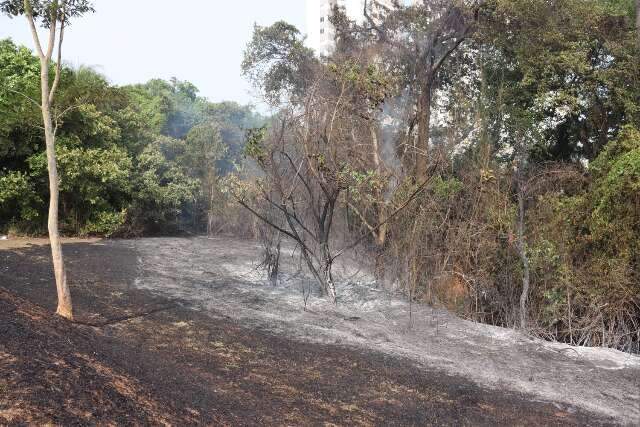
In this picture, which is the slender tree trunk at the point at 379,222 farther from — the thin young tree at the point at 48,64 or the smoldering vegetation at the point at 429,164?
the thin young tree at the point at 48,64

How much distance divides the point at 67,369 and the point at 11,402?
77cm

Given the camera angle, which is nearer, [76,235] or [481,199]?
[481,199]

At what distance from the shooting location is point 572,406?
19.9 feet

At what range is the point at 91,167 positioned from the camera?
55.7 ft

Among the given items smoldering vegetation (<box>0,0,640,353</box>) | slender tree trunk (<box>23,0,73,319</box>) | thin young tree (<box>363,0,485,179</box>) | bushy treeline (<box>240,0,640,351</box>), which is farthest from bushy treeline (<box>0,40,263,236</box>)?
slender tree trunk (<box>23,0,73,319</box>)

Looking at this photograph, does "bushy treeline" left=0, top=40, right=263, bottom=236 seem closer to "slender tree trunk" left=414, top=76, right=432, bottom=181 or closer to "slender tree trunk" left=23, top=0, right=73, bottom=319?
"slender tree trunk" left=414, top=76, right=432, bottom=181

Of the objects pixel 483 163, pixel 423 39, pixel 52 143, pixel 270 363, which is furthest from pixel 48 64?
pixel 423 39

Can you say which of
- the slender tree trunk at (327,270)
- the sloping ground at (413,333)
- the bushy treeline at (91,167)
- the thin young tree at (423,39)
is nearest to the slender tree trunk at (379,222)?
the sloping ground at (413,333)

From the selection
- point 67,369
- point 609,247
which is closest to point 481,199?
point 609,247

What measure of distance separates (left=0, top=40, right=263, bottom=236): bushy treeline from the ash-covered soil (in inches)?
193

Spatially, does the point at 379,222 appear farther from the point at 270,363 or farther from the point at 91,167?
the point at 91,167

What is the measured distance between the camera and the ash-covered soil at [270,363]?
4844mm

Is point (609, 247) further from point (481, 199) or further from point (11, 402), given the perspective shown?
point (11, 402)

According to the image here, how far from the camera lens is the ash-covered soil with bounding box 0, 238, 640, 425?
484 centimetres
